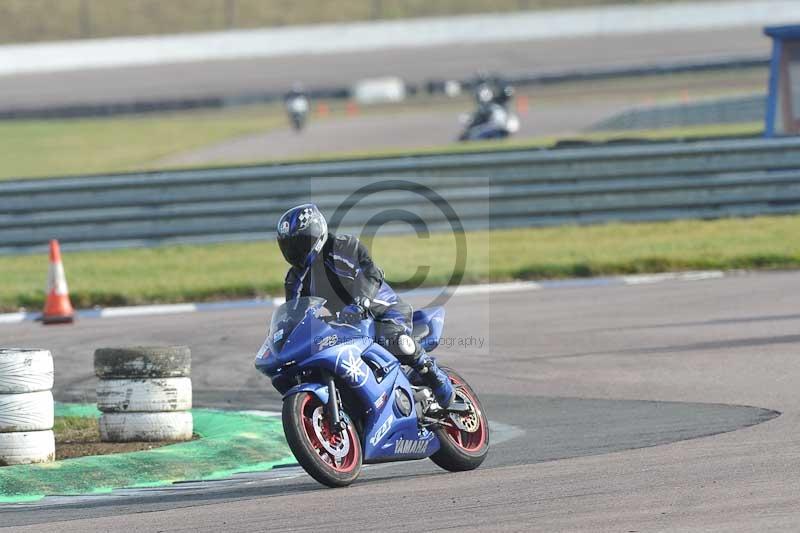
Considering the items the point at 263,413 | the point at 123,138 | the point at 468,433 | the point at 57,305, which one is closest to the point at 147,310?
the point at 57,305

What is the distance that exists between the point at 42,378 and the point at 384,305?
2.16 m

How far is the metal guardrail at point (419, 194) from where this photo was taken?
55.1ft

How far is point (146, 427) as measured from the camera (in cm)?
865

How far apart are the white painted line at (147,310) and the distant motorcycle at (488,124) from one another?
47.2 ft

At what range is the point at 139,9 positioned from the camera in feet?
197

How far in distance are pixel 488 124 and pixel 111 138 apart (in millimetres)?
13353

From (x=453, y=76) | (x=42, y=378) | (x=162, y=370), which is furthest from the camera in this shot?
(x=453, y=76)

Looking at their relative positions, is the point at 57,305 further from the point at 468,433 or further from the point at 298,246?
the point at 298,246

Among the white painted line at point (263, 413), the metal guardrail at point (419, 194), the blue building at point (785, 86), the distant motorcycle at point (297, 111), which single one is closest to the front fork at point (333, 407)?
the white painted line at point (263, 413)

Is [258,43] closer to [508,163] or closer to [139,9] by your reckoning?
[139,9]

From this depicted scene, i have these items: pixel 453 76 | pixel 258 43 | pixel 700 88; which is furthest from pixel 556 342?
pixel 258 43

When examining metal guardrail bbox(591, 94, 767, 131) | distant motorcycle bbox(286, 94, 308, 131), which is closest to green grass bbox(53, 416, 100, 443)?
metal guardrail bbox(591, 94, 767, 131)

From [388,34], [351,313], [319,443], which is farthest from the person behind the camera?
[388,34]

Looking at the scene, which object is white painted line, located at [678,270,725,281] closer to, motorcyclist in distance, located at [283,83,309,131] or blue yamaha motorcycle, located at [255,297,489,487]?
blue yamaha motorcycle, located at [255,297,489,487]
